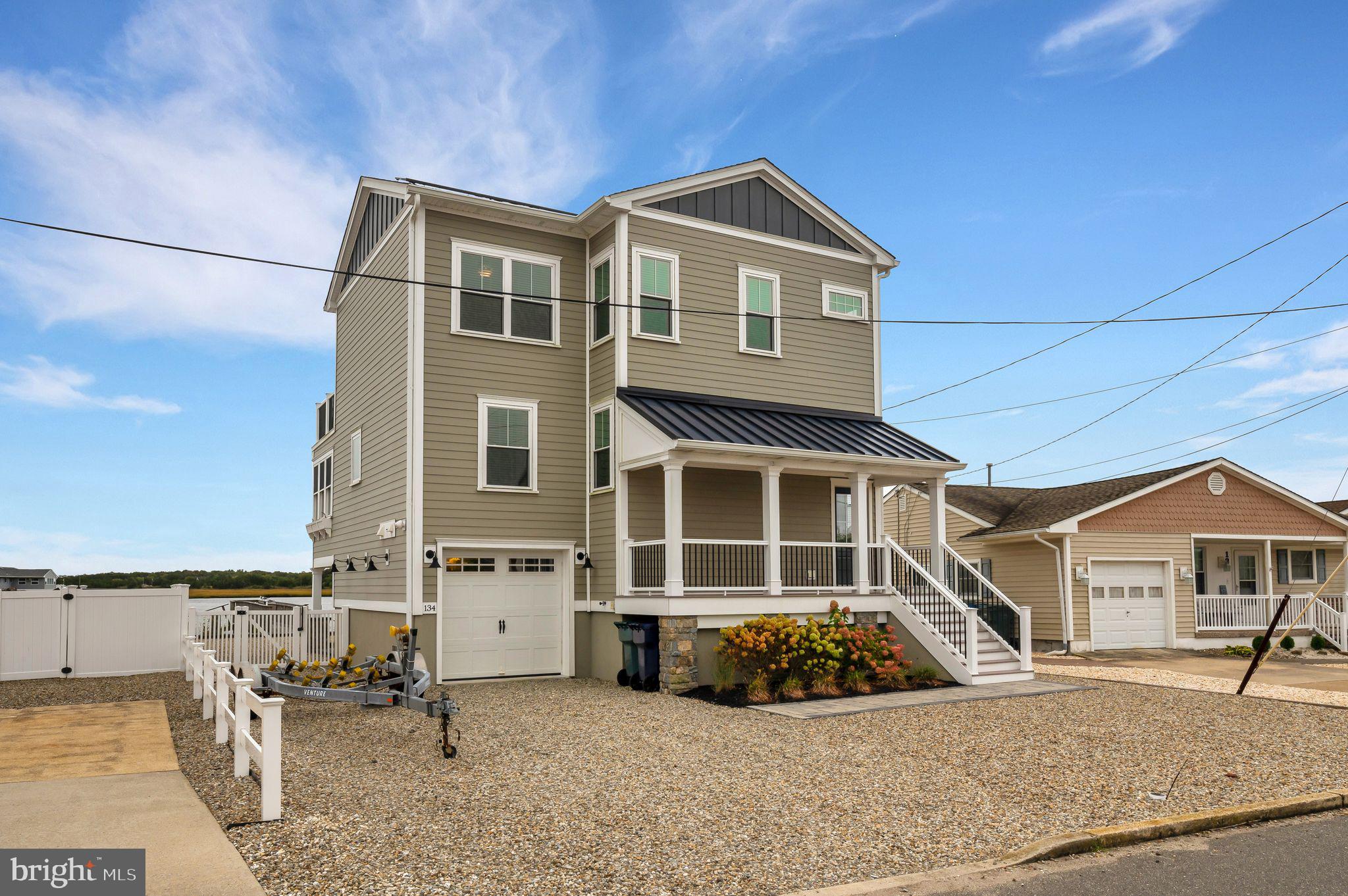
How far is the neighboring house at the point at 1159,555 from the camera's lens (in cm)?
2420

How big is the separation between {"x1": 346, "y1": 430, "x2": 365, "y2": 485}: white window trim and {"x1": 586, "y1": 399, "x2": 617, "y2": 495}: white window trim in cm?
493

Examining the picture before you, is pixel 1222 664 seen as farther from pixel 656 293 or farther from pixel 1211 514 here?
pixel 656 293

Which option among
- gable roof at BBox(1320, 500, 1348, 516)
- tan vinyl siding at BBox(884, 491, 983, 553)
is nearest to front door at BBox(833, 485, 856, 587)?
tan vinyl siding at BBox(884, 491, 983, 553)

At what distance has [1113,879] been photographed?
615cm

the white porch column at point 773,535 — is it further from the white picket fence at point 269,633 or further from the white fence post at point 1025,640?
the white picket fence at point 269,633

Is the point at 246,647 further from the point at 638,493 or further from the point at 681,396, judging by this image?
the point at 681,396

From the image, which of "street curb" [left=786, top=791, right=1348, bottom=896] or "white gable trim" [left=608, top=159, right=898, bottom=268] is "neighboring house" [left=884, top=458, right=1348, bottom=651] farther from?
"street curb" [left=786, top=791, right=1348, bottom=896]

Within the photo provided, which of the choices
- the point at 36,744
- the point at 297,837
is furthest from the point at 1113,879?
the point at 36,744

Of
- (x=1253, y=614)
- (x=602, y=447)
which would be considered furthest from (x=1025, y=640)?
(x=1253, y=614)

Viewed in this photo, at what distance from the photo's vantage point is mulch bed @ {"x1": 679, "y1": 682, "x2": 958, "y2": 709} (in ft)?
45.5

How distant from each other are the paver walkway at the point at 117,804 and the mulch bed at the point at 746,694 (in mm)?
6838

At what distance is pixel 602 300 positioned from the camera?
1769 centimetres

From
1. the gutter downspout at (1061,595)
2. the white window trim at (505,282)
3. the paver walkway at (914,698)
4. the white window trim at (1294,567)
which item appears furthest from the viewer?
the white window trim at (1294,567)

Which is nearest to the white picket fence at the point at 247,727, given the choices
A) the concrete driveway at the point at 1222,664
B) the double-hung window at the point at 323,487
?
the double-hung window at the point at 323,487
